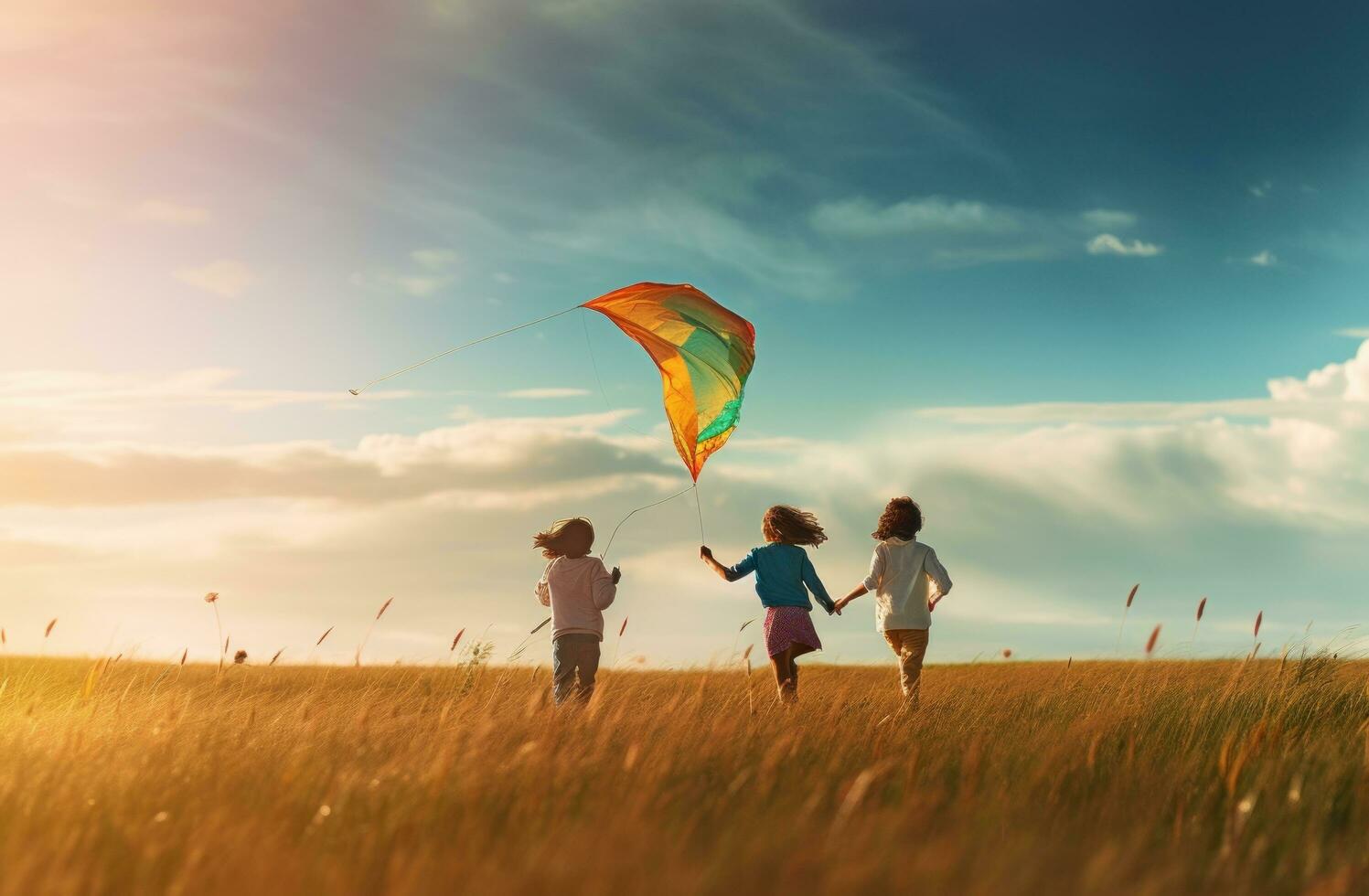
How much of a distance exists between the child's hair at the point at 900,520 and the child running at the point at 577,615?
3105 millimetres

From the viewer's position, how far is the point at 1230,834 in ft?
16.0

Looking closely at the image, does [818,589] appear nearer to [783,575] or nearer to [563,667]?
[783,575]

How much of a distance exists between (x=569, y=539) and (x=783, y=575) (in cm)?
231

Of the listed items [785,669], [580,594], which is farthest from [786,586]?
[580,594]

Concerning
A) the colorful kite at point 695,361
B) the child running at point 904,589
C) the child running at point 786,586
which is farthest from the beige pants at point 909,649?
the colorful kite at point 695,361

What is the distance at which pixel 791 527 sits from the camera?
432 inches

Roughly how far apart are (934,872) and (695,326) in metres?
8.26

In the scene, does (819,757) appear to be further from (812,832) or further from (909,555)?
(909,555)

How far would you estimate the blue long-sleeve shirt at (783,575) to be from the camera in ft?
35.1

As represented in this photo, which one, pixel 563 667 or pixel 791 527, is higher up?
pixel 791 527

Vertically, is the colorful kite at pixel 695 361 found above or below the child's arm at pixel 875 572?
above

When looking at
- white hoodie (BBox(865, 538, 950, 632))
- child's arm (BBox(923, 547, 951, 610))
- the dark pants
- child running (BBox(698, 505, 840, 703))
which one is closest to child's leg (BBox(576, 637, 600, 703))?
the dark pants

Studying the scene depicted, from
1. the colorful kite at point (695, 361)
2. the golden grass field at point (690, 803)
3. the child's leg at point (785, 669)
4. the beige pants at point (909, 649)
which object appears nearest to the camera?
the golden grass field at point (690, 803)

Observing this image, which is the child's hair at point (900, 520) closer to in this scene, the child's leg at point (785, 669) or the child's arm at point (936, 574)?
the child's arm at point (936, 574)
